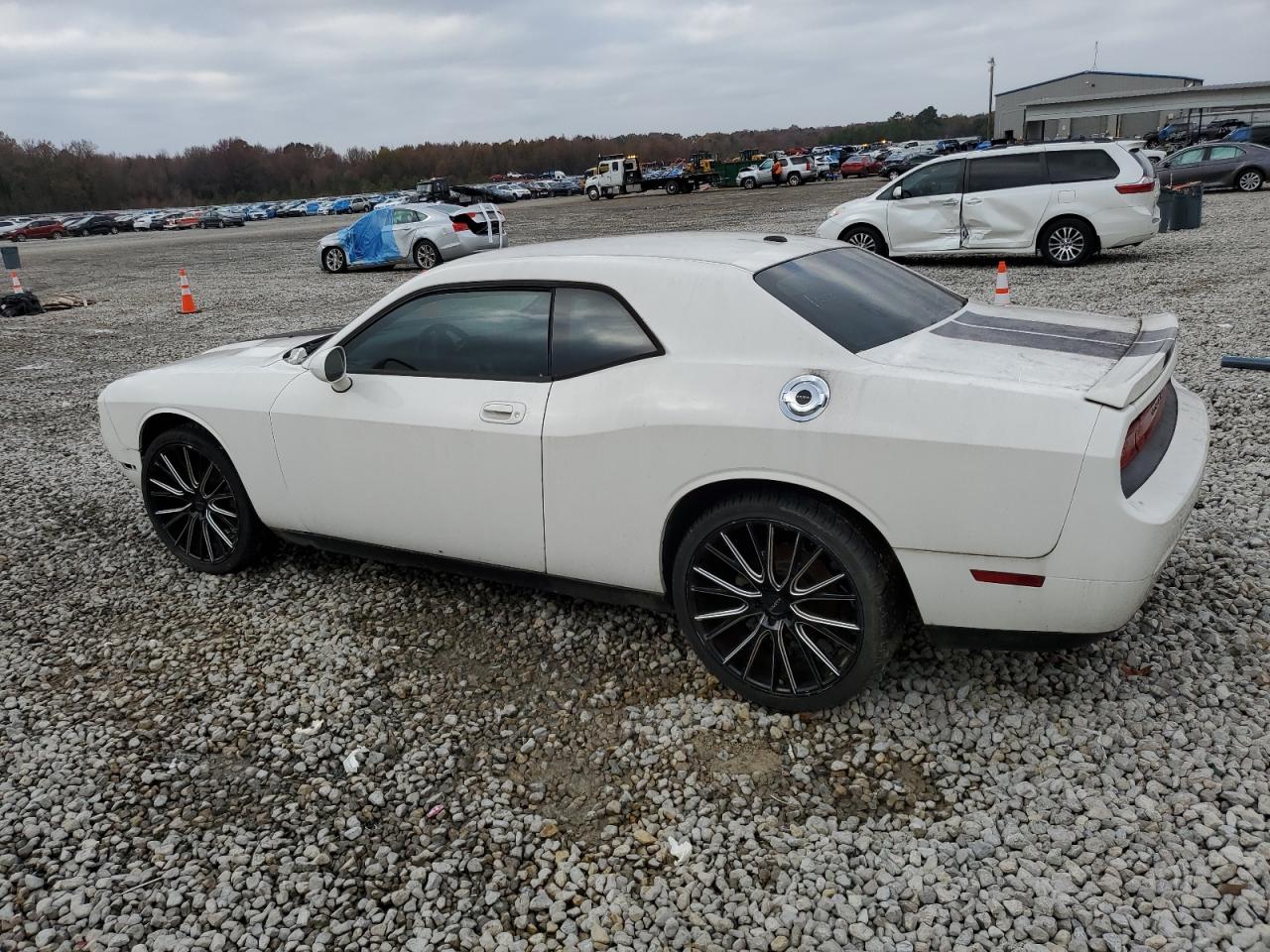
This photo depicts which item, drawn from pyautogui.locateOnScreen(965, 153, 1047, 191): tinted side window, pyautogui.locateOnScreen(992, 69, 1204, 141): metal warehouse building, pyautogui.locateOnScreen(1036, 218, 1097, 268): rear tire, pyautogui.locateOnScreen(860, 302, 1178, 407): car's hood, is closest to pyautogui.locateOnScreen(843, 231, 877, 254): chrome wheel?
pyautogui.locateOnScreen(965, 153, 1047, 191): tinted side window

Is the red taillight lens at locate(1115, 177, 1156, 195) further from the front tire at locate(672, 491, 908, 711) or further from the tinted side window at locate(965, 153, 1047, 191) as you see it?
the front tire at locate(672, 491, 908, 711)

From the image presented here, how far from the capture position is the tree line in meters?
93.6

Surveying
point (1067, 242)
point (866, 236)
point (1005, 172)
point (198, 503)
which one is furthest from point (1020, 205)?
point (198, 503)

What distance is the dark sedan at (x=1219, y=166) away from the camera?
23000mm

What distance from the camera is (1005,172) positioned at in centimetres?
1329

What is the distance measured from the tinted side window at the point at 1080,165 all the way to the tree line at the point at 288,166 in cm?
9043

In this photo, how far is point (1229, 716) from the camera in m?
3.05

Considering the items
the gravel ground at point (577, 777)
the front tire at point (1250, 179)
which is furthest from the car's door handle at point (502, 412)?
the front tire at point (1250, 179)

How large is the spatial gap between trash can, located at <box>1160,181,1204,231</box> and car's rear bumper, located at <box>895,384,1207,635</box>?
1509cm

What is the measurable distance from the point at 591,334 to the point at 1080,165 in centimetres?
1185

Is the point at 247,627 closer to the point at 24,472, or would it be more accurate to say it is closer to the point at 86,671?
Answer: the point at 86,671

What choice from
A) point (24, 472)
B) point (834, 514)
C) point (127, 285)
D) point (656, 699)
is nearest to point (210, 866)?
point (656, 699)

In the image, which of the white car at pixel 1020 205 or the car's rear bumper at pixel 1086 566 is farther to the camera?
the white car at pixel 1020 205

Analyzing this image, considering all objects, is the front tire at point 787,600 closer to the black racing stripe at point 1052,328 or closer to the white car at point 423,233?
the black racing stripe at point 1052,328
